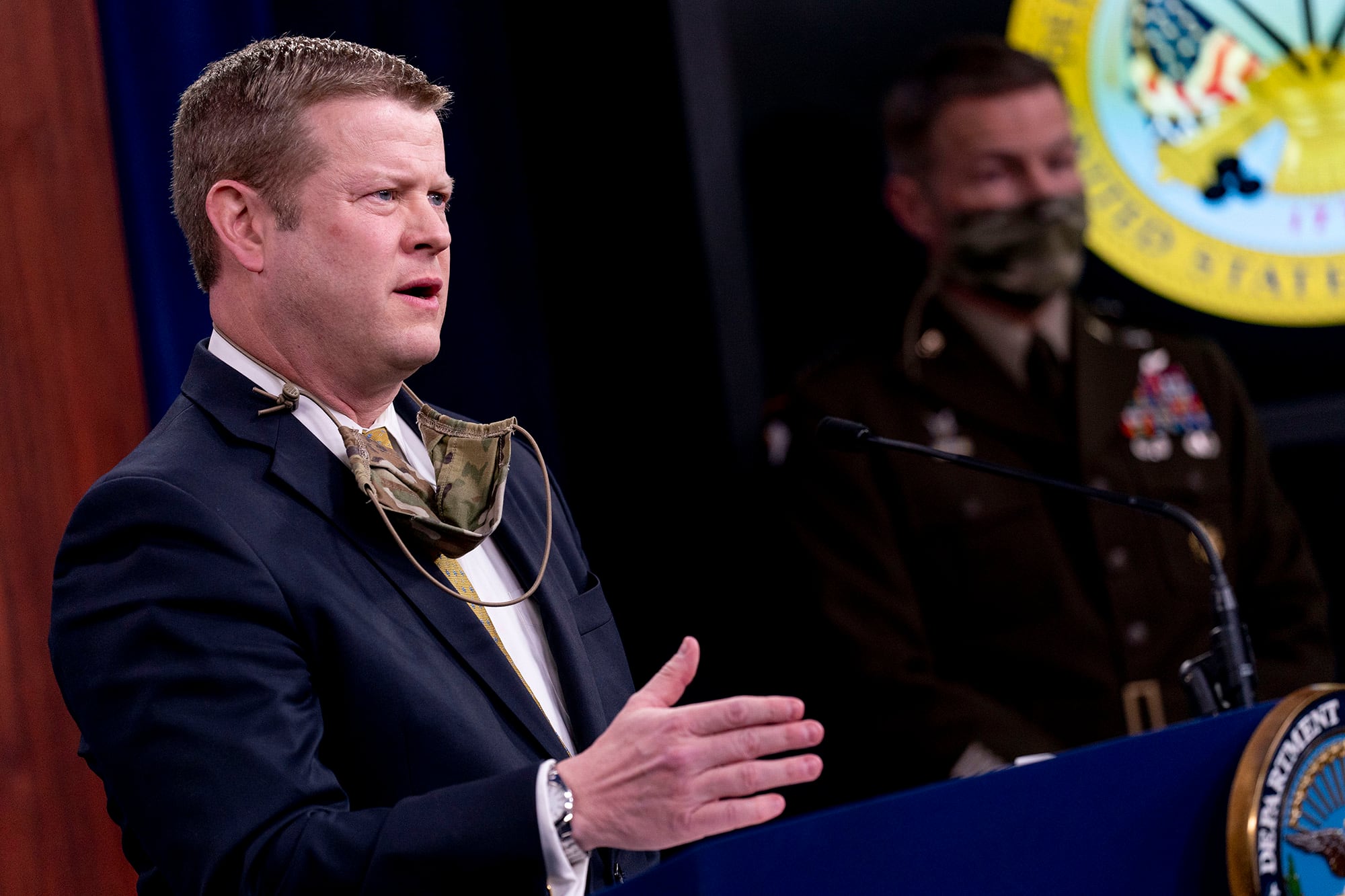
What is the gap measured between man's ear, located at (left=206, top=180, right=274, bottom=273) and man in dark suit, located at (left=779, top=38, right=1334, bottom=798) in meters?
1.40

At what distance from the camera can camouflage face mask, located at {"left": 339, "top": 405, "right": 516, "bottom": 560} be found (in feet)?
4.50

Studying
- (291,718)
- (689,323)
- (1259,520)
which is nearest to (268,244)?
(291,718)

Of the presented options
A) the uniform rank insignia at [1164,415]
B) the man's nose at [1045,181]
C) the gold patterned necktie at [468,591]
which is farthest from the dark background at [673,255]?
the gold patterned necktie at [468,591]

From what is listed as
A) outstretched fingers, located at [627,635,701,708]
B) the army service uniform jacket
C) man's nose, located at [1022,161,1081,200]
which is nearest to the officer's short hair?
man's nose, located at [1022,161,1081,200]

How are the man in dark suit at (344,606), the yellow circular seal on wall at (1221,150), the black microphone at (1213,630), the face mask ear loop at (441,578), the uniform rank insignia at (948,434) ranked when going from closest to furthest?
1. the man in dark suit at (344,606)
2. the face mask ear loop at (441,578)
3. the black microphone at (1213,630)
4. the uniform rank insignia at (948,434)
5. the yellow circular seal on wall at (1221,150)

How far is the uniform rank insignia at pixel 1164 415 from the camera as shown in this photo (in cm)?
285

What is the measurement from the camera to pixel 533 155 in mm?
2768

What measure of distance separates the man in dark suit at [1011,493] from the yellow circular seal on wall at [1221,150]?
141mm

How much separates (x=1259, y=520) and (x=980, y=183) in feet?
2.95

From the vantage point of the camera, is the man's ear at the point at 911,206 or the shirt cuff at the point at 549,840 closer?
the shirt cuff at the point at 549,840

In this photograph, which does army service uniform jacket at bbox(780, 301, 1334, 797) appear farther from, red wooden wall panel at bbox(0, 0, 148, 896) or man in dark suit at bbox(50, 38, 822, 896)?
red wooden wall panel at bbox(0, 0, 148, 896)

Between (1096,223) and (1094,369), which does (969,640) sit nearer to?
(1094,369)

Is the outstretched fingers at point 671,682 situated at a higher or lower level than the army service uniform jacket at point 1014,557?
higher

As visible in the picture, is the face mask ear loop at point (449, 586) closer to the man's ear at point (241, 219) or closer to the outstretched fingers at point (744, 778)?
the man's ear at point (241, 219)
